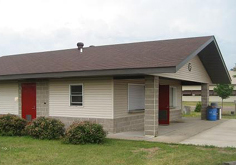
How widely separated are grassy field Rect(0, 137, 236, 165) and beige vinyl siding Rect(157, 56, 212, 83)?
3904 millimetres

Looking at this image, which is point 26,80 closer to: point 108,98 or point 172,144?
point 108,98

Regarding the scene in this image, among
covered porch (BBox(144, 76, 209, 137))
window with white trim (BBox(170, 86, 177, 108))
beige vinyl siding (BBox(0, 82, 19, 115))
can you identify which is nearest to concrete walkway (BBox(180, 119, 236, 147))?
covered porch (BBox(144, 76, 209, 137))

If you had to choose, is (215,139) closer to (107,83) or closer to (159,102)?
(107,83)

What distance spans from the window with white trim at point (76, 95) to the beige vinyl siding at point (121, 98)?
170 cm

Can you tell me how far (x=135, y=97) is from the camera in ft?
48.9

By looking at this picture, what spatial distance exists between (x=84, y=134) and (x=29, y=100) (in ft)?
19.4

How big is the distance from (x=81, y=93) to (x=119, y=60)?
7.65 feet

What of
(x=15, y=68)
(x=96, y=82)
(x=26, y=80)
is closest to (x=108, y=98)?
(x=96, y=82)

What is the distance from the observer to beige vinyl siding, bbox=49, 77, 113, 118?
522 inches

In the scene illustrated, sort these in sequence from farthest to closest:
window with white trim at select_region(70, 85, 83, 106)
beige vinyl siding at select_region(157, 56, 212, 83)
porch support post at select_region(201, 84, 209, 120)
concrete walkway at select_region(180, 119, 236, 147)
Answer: porch support post at select_region(201, 84, 209, 120) → beige vinyl siding at select_region(157, 56, 212, 83) → window with white trim at select_region(70, 85, 83, 106) → concrete walkway at select_region(180, 119, 236, 147)

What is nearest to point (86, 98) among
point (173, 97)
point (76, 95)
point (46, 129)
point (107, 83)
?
point (76, 95)

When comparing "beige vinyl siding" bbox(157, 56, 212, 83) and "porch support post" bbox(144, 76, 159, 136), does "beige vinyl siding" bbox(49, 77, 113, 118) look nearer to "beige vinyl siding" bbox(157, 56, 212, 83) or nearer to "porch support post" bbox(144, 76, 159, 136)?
"porch support post" bbox(144, 76, 159, 136)

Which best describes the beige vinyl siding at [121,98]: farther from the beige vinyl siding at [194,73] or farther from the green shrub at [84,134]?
the green shrub at [84,134]

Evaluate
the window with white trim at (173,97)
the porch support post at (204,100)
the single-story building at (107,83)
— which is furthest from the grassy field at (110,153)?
the porch support post at (204,100)
